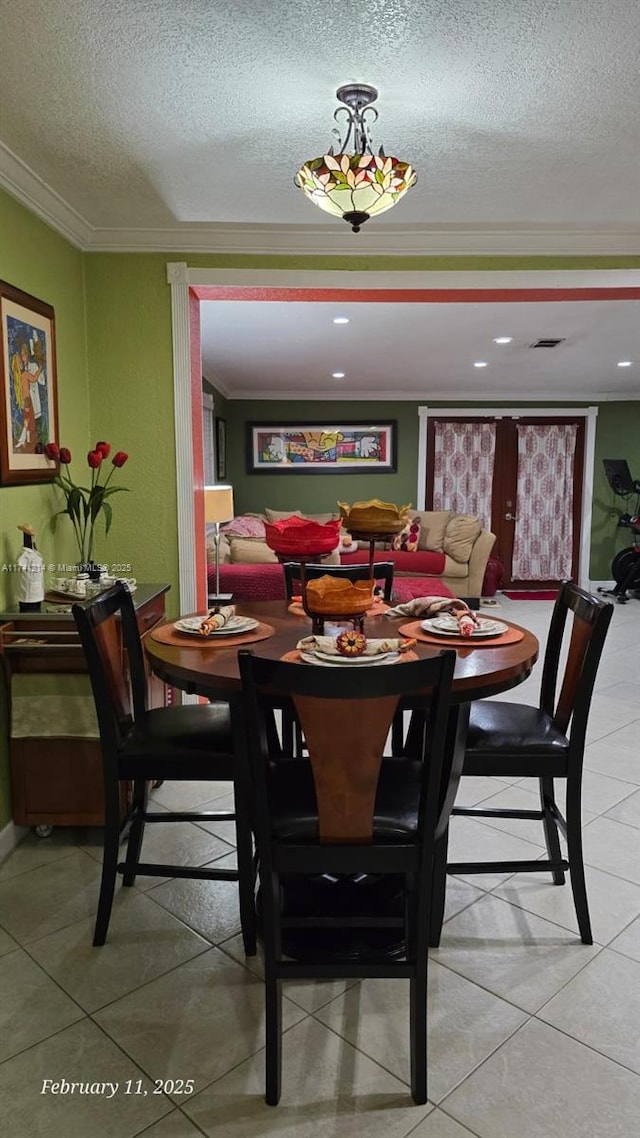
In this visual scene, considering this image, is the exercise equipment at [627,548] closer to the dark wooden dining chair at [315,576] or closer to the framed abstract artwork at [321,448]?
the framed abstract artwork at [321,448]

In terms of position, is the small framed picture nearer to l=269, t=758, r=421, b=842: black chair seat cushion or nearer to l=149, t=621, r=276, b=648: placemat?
l=149, t=621, r=276, b=648: placemat

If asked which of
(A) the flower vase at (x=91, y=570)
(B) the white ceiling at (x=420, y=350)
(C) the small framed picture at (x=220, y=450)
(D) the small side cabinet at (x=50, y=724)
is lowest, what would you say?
(D) the small side cabinet at (x=50, y=724)

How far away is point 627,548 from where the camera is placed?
342 inches

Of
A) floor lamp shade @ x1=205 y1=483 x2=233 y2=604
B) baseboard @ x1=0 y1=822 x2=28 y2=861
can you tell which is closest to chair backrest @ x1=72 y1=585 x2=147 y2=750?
baseboard @ x1=0 y1=822 x2=28 y2=861

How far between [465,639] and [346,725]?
2.33 ft

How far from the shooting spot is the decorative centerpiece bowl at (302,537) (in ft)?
7.07

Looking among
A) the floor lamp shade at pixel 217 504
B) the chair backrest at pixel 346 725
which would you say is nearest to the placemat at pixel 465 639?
the chair backrest at pixel 346 725

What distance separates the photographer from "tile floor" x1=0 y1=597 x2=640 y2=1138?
1.51 m

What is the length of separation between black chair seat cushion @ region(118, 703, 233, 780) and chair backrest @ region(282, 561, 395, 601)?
628 millimetres

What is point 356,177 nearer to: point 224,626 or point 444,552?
point 224,626

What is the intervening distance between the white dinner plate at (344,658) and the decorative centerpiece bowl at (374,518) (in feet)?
1.64

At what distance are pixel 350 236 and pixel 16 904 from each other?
291 centimetres

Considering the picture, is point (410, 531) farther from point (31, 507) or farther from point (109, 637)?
point (109, 637)

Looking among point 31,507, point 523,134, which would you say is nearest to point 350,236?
point 523,134
